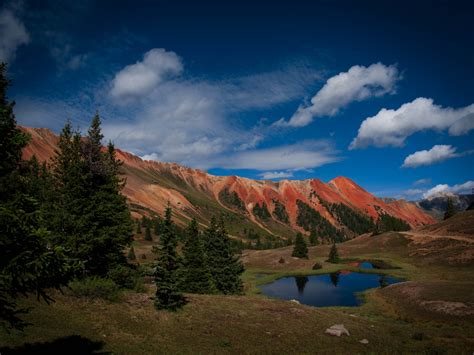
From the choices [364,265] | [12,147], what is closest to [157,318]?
[12,147]

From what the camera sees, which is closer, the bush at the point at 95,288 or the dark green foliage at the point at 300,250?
the bush at the point at 95,288

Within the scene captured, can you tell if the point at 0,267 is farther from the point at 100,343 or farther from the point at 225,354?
the point at 225,354

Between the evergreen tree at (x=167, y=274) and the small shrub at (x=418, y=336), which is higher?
the evergreen tree at (x=167, y=274)

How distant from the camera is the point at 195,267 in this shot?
4600 cm

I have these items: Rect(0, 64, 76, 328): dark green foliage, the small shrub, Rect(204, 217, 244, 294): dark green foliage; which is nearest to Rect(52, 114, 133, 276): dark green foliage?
Rect(0, 64, 76, 328): dark green foliage

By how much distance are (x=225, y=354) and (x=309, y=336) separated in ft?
32.8

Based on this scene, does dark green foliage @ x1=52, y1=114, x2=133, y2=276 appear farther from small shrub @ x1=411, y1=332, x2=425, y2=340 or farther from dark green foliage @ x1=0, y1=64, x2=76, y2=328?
small shrub @ x1=411, y1=332, x2=425, y2=340

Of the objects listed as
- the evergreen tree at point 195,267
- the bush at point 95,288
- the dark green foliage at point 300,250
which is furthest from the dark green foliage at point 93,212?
the dark green foliage at point 300,250

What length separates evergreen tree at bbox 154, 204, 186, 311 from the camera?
101 ft

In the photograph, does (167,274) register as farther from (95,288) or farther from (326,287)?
(326,287)

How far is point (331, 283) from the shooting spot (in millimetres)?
75938

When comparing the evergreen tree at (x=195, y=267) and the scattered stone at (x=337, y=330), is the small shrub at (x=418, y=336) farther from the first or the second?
the evergreen tree at (x=195, y=267)

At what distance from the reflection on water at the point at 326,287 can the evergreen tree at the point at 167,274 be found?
33.8 meters

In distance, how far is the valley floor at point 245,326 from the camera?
2078 cm
